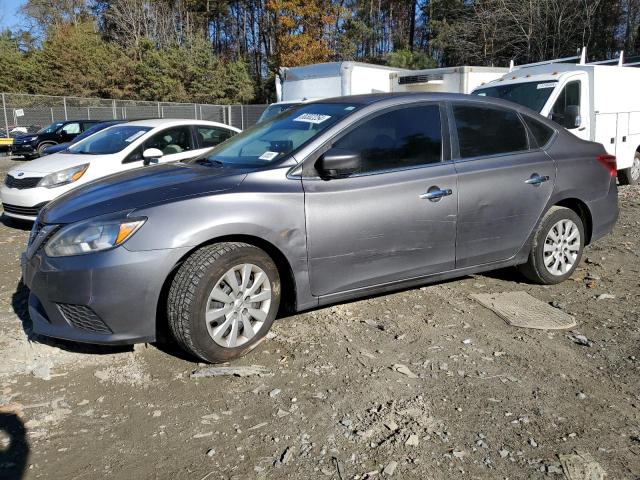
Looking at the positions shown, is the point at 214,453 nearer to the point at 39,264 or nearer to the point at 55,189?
the point at 39,264

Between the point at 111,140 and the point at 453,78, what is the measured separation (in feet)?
23.0

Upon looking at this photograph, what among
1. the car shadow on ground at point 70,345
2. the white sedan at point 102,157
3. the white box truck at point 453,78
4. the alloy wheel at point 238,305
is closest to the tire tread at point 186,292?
the alloy wheel at point 238,305

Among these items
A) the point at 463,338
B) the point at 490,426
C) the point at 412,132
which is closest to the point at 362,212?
the point at 412,132

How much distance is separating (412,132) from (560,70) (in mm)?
6679

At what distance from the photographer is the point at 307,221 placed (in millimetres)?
3664

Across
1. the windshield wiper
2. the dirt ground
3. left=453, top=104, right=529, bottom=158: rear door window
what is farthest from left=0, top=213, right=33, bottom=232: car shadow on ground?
left=453, top=104, right=529, bottom=158: rear door window

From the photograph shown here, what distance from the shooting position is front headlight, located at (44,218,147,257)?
3.23 metres

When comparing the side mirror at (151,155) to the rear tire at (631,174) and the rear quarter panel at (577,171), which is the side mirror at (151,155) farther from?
the rear tire at (631,174)

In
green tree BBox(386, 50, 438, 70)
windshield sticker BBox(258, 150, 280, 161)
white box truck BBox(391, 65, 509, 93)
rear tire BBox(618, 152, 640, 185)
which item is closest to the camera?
windshield sticker BBox(258, 150, 280, 161)

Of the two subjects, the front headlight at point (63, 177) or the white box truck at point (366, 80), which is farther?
the white box truck at point (366, 80)

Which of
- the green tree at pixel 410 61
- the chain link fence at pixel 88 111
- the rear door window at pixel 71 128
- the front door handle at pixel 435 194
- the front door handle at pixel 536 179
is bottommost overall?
the front door handle at pixel 435 194

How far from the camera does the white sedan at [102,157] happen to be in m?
7.39

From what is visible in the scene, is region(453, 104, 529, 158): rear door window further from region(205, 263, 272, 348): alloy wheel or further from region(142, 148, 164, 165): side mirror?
region(142, 148, 164, 165): side mirror

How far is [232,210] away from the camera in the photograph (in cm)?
344
